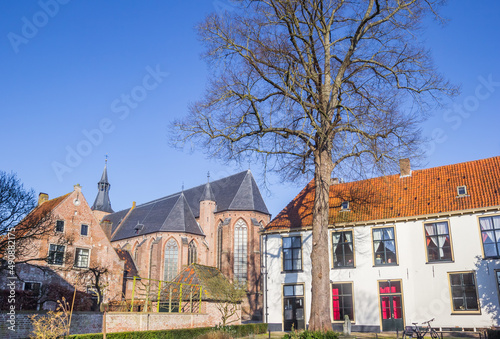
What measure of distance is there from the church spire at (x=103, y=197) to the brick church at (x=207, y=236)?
16.5 metres

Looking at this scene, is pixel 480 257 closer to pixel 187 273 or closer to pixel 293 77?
pixel 293 77

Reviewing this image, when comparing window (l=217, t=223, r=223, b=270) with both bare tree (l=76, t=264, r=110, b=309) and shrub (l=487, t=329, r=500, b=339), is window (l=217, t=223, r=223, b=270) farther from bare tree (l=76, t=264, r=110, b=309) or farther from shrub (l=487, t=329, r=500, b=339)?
shrub (l=487, t=329, r=500, b=339)

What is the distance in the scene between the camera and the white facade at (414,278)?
1864 cm

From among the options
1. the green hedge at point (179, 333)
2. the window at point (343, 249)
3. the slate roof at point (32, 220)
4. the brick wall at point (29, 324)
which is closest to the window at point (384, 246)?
the window at point (343, 249)

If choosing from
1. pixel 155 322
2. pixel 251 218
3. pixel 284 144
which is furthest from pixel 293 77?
pixel 251 218

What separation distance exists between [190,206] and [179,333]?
98.5 feet

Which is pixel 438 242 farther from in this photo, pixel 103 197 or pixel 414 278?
pixel 103 197

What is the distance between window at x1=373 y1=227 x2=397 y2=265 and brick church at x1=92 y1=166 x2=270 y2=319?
62.6 feet

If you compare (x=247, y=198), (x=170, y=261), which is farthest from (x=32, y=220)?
(x=247, y=198)

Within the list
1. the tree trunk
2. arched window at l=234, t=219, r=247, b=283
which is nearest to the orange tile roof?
the tree trunk

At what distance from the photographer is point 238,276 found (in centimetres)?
3975

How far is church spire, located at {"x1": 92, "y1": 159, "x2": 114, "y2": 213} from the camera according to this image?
6138 cm

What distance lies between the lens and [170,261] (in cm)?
4094

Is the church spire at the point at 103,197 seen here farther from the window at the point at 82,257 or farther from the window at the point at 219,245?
the window at the point at 82,257
